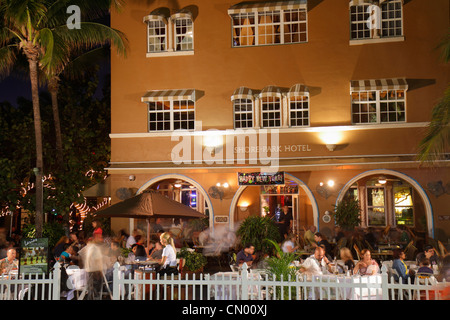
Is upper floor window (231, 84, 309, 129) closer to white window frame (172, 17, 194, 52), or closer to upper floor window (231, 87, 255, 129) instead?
upper floor window (231, 87, 255, 129)

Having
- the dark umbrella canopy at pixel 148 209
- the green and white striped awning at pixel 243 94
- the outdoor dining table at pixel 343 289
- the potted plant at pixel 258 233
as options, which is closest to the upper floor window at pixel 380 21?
the green and white striped awning at pixel 243 94

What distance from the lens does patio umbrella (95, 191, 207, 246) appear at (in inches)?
516

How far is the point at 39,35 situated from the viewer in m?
15.7

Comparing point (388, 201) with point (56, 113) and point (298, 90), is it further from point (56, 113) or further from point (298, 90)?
point (56, 113)

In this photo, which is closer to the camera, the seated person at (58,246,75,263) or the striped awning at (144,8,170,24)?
the seated person at (58,246,75,263)

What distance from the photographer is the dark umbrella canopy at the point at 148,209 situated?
13.1 metres

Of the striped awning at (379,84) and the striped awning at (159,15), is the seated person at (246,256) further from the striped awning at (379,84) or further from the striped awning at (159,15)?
the striped awning at (159,15)

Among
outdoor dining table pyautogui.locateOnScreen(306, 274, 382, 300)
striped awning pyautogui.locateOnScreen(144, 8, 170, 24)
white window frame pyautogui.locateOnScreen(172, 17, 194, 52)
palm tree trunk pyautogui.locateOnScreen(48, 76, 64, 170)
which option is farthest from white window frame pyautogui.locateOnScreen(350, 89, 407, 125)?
palm tree trunk pyautogui.locateOnScreen(48, 76, 64, 170)

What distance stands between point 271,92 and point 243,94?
0.99 m

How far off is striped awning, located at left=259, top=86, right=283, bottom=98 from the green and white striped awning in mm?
403

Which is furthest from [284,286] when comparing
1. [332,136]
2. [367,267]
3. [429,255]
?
[332,136]

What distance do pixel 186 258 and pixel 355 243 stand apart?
21.2 ft

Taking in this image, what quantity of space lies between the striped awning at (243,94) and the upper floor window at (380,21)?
393cm

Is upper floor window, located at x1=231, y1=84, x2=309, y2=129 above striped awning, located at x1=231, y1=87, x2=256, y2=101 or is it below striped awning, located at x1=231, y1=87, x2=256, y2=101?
below
